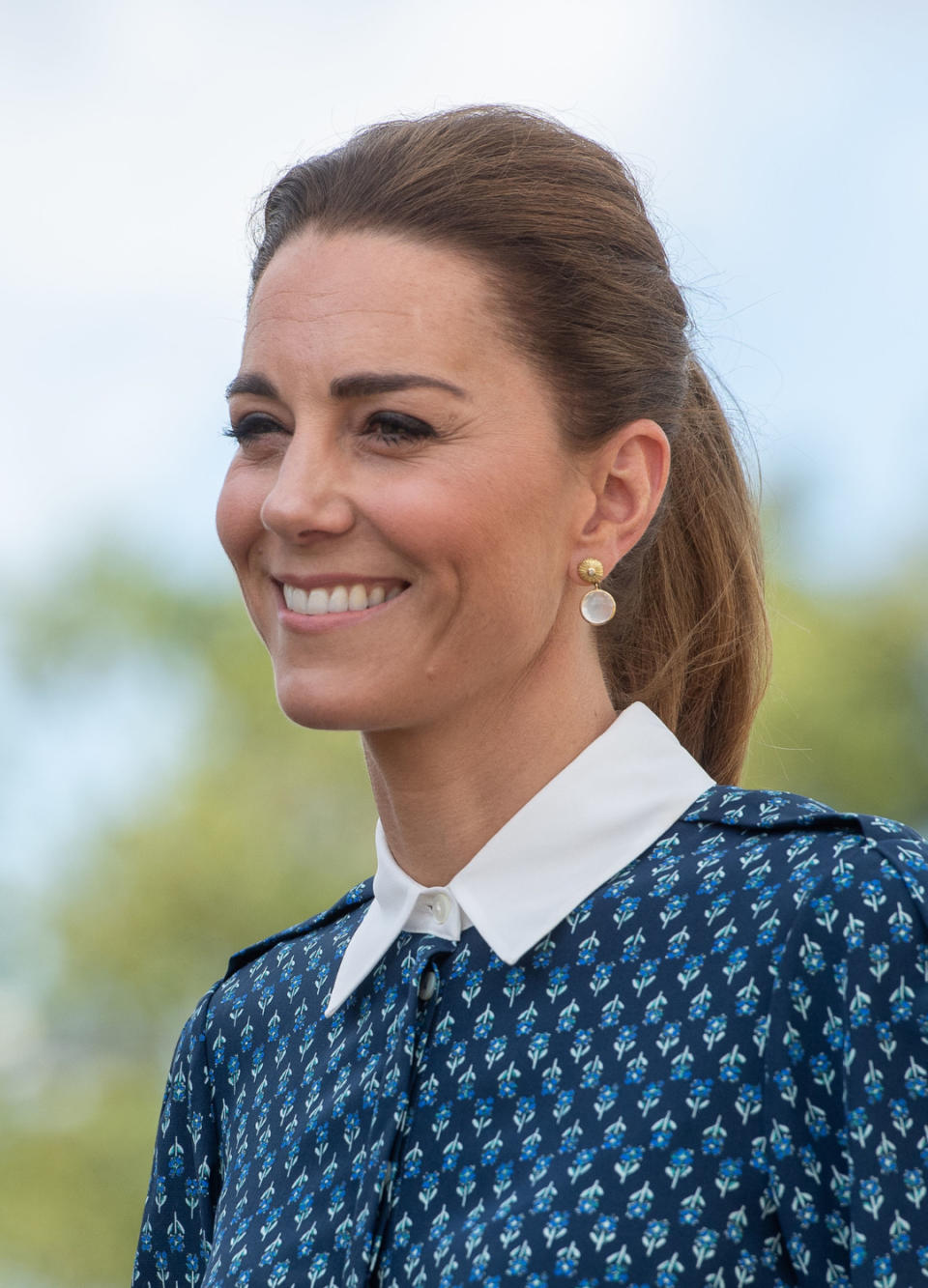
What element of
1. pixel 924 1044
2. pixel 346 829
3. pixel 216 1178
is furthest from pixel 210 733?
pixel 924 1044

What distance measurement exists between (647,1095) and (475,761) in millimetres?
383

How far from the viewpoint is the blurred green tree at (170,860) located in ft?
36.7

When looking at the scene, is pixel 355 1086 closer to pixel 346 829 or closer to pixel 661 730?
pixel 661 730

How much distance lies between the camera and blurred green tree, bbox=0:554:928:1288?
11.2 metres

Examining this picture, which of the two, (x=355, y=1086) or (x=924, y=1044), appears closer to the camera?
(x=924, y=1044)

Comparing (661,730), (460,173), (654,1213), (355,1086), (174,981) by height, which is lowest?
(654,1213)

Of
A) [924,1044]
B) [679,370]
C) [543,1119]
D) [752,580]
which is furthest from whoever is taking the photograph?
[752,580]

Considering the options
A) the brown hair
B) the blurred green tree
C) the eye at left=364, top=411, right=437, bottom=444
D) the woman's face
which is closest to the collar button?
the woman's face

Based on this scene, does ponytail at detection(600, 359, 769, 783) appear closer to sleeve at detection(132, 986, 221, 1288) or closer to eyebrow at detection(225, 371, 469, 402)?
eyebrow at detection(225, 371, 469, 402)

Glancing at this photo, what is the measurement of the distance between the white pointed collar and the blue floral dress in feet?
0.07

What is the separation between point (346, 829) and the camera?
11492 millimetres

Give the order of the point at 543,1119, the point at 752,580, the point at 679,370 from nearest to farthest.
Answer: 1. the point at 543,1119
2. the point at 679,370
3. the point at 752,580

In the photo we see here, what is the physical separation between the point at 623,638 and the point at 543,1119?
59 centimetres

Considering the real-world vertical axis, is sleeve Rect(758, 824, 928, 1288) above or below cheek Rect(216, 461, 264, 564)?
below
